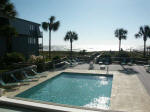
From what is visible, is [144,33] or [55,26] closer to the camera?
[144,33]

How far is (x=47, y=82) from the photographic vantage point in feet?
34.0

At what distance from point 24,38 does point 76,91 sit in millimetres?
13668

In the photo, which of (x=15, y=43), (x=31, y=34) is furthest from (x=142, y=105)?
(x=31, y=34)

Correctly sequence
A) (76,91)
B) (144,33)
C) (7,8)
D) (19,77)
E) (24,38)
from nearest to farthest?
(76,91) → (19,77) → (7,8) → (24,38) → (144,33)

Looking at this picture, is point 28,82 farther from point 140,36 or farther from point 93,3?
point 140,36

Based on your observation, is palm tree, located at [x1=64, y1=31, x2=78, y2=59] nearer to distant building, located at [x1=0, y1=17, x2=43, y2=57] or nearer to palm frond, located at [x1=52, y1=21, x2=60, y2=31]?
palm frond, located at [x1=52, y1=21, x2=60, y2=31]

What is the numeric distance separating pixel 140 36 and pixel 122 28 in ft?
10.6

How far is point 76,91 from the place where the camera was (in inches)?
345

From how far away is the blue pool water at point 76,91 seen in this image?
23.3ft

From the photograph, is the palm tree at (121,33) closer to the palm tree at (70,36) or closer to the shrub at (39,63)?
the palm tree at (70,36)

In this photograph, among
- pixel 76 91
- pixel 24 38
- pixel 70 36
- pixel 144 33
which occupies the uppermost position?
pixel 144 33

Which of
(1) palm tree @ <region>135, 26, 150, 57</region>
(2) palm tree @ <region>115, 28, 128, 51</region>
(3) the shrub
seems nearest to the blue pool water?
(3) the shrub

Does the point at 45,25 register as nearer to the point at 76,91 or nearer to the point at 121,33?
the point at 121,33

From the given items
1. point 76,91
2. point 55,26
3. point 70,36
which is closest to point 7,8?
point 76,91
